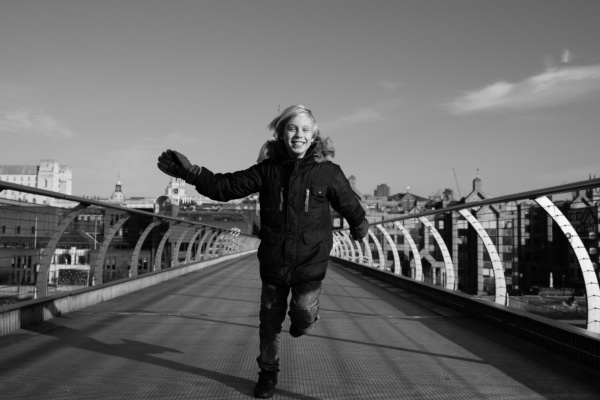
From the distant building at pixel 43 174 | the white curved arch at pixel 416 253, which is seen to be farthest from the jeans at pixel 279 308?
the distant building at pixel 43 174

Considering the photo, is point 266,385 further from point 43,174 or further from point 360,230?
point 43,174

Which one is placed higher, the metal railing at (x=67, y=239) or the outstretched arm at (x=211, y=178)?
the outstretched arm at (x=211, y=178)

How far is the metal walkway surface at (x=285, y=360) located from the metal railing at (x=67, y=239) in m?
0.49

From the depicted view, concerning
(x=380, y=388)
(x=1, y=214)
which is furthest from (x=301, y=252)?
(x=1, y=214)

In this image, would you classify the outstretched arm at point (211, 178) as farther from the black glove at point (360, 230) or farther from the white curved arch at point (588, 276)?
the white curved arch at point (588, 276)

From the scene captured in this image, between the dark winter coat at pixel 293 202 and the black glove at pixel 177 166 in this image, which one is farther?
the black glove at pixel 177 166

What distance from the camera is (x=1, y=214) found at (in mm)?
4160

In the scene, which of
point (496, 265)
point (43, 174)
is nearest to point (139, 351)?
point (496, 265)

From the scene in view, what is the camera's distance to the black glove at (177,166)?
2.74 m

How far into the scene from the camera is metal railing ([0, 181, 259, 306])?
4328 mm

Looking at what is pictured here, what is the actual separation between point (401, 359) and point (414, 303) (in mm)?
3060

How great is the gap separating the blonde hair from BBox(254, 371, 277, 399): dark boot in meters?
1.15

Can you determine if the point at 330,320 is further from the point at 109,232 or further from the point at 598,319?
the point at 109,232

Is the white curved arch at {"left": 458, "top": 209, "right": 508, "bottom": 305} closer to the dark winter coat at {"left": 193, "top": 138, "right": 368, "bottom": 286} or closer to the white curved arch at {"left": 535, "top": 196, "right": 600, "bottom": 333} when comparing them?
the white curved arch at {"left": 535, "top": 196, "right": 600, "bottom": 333}
